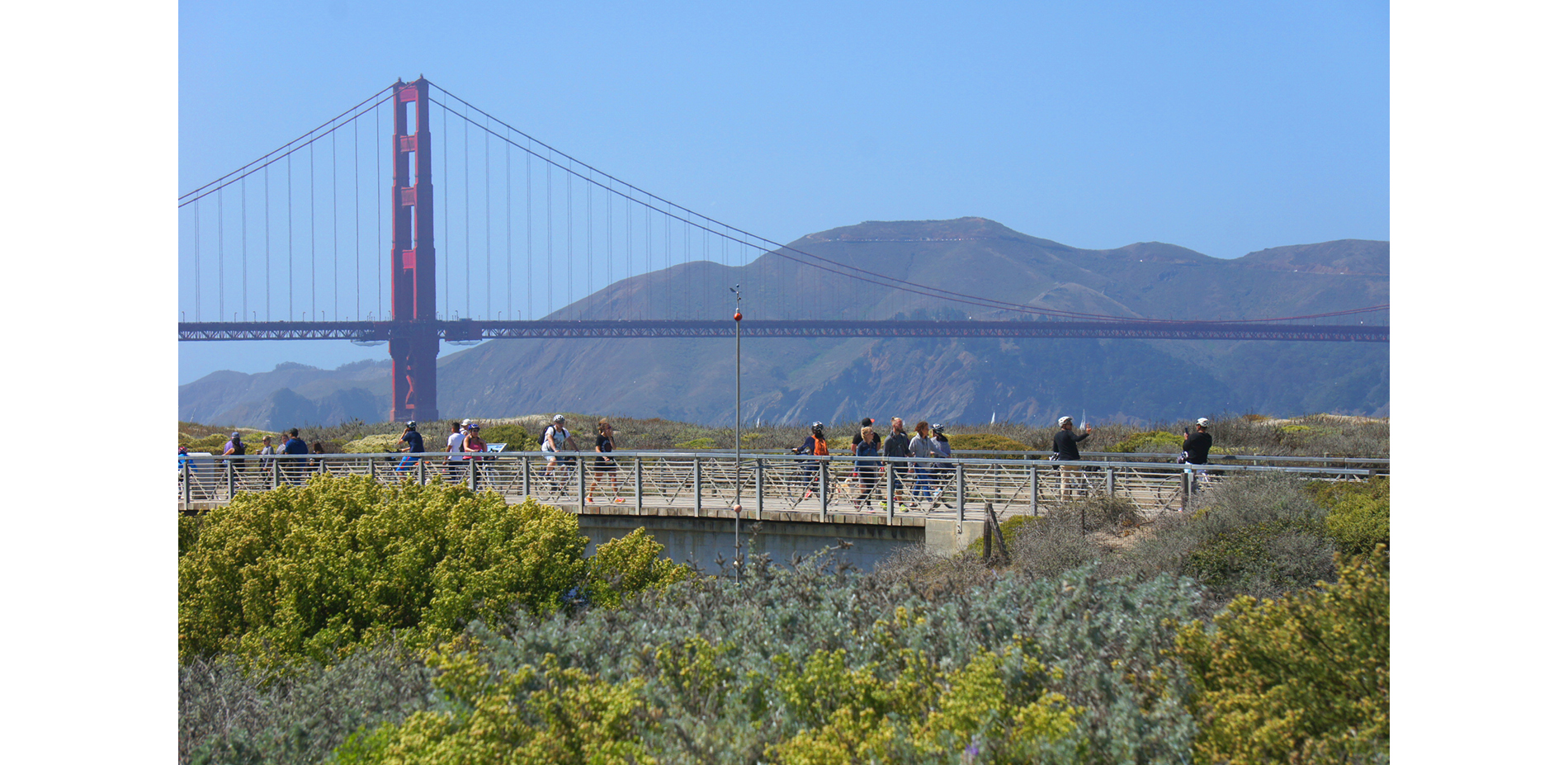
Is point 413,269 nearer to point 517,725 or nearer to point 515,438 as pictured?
point 515,438

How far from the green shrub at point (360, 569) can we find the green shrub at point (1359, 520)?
20.1 ft

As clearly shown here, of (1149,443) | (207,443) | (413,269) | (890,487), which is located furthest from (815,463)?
(413,269)

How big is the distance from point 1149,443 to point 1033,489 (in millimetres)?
12619

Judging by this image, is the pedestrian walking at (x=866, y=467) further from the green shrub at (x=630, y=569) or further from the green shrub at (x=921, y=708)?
the green shrub at (x=921, y=708)

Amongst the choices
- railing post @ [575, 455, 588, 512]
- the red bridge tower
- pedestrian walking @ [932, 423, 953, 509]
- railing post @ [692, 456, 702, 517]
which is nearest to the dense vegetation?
pedestrian walking @ [932, 423, 953, 509]

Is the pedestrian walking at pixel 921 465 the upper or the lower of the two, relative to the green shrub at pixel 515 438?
upper

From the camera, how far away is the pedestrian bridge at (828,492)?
1312cm

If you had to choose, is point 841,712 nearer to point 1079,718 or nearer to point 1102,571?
point 1079,718

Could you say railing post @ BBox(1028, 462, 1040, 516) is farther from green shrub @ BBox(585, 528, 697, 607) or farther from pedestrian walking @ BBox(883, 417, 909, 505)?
green shrub @ BBox(585, 528, 697, 607)

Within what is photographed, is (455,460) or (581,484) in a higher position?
(455,460)

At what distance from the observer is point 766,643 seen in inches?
253

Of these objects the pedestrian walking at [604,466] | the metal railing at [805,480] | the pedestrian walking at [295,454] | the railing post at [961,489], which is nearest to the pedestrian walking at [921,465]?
the metal railing at [805,480]

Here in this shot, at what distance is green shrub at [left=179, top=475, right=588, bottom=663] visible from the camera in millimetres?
8320
